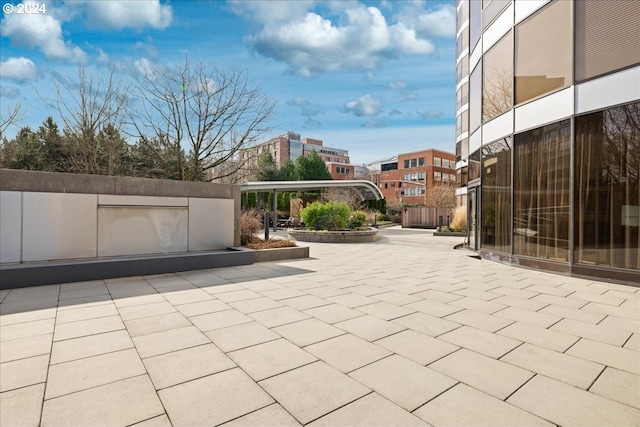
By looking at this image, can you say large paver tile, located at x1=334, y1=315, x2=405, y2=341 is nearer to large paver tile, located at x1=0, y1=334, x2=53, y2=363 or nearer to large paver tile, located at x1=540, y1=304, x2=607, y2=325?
large paver tile, located at x1=540, y1=304, x2=607, y2=325

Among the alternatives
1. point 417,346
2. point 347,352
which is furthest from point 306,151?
point 347,352

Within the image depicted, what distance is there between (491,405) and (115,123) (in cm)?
1799

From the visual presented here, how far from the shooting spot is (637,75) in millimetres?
6793

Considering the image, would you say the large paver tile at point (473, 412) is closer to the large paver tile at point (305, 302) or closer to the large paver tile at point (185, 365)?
the large paver tile at point (185, 365)

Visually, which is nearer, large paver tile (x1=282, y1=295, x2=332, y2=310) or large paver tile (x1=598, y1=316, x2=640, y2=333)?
large paver tile (x1=598, y1=316, x2=640, y2=333)

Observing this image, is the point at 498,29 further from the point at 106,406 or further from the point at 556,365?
the point at 106,406

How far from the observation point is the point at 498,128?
10.1 metres

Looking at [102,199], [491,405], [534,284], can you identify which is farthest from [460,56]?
[491,405]

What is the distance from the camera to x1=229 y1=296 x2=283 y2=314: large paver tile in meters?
4.93

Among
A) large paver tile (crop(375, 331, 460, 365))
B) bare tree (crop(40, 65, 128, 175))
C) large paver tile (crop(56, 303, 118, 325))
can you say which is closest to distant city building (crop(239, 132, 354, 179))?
bare tree (crop(40, 65, 128, 175))

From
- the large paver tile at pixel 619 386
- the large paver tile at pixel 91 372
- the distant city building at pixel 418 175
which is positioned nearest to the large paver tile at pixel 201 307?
the large paver tile at pixel 91 372

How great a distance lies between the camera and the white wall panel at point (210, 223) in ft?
30.0

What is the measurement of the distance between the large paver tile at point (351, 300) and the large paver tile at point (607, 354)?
2.59 metres

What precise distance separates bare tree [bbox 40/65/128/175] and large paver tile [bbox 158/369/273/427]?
51.3 ft
